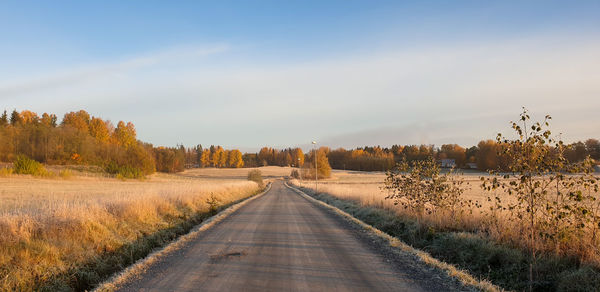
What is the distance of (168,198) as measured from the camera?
16.2m

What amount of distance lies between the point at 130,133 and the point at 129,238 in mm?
100785

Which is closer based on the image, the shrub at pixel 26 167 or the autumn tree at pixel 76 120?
the shrub at pixel 26 167

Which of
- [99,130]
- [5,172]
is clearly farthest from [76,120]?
[5,172]

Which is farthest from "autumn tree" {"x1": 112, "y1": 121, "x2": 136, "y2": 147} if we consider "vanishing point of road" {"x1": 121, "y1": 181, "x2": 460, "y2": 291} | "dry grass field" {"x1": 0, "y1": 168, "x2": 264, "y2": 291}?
"vanishing point of road" {"x1": 121, "y1": 181, "x2": 460, "y2": 291}

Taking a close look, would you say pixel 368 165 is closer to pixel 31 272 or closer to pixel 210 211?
pixel 210 211

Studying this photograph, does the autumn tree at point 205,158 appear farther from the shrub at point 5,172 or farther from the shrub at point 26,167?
the shrub at point 5,172

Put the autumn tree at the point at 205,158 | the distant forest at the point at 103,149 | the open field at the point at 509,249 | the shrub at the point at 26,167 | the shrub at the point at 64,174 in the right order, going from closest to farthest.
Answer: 1. the open field at the point at 509,249
2. the shrub at the point at 26,167
3. the shrub at the point at 64,174
4. the distant forest at the point at 103,149
5. the autumn tree at the point at 205,158

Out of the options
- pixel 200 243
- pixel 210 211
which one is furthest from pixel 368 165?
pixel 200 243

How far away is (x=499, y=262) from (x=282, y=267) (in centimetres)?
486

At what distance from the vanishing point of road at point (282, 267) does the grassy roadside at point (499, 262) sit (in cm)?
171

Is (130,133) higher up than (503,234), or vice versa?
(130,133)

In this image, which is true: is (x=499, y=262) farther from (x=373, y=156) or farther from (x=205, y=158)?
(x=205, y=158)

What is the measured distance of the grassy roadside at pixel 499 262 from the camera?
222 inches

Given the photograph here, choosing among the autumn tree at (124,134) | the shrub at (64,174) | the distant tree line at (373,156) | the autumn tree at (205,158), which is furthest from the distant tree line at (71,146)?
the autumn tree at (205,158)
